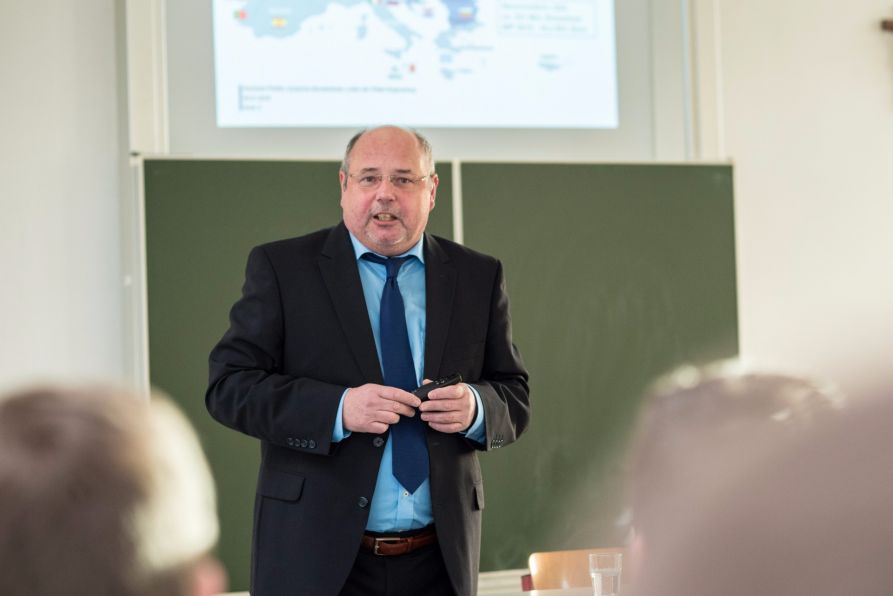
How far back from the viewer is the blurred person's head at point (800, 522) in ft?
1.81

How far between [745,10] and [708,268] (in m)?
1.41

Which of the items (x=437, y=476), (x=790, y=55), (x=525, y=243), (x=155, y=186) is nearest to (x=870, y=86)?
(x=790, y=55)

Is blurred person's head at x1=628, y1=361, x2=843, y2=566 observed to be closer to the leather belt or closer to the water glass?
the water glass

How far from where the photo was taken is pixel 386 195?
2.69 metres

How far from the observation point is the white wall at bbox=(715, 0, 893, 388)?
5191 mm

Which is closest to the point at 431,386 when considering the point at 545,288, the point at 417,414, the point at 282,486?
the point at 417,414

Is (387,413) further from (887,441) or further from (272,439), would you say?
(887,441)

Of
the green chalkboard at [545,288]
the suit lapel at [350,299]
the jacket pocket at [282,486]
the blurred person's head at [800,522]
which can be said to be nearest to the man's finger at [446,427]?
the suit lapel at [350,299]

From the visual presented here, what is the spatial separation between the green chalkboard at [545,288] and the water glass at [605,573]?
2240 millimetres

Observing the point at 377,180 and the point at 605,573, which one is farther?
the point at 377,180

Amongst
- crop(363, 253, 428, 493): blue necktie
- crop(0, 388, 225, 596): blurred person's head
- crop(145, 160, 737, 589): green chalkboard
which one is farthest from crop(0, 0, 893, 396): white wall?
crop(0, 388, 225, 596): blurred person's head

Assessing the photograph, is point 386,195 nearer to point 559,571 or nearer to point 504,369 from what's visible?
point 504,369

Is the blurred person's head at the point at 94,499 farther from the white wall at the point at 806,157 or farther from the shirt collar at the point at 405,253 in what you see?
the white wall at the point at 806,157

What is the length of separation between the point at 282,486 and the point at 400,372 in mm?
394
